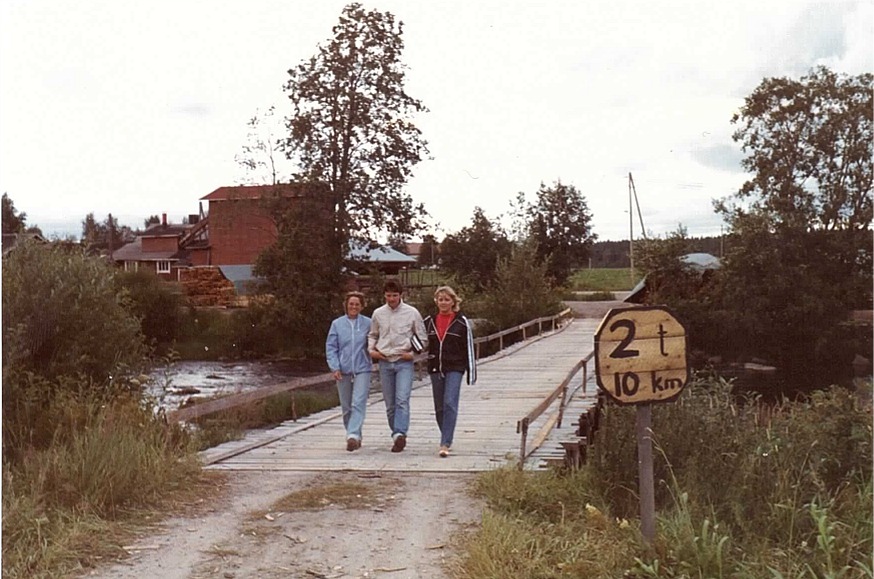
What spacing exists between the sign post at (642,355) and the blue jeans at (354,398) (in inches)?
165

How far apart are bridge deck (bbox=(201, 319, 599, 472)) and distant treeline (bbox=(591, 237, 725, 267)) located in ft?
78.8

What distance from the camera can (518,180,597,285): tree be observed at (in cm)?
4659

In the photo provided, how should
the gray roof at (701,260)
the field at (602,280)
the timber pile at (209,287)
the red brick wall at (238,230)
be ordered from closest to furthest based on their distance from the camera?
the timber pile at (209,287), the gray roof at (701,260), the red brick wall at (238,230), the field at (602,280)

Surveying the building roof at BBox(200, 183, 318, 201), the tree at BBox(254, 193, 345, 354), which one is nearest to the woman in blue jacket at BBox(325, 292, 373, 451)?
the tree at BBox(254, 193, 345, 354)

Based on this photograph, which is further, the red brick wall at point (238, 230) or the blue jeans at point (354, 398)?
the red brick wall at point (238, 230)

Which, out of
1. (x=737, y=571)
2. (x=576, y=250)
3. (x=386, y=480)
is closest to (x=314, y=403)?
(x=386, y=480)

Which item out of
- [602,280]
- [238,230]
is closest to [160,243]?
[238,230]

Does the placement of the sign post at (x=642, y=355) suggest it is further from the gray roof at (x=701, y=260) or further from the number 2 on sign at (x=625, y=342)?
the gray roof at (x=701, y=260)

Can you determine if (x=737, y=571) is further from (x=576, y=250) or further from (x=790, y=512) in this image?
(x=576, y=250)

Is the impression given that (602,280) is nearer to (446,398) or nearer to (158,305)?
(158,305)

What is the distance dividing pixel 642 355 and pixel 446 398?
3951 mm

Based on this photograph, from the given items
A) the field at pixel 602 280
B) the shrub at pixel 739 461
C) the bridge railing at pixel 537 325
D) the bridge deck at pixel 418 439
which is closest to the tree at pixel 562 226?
the field at pixel 602 280

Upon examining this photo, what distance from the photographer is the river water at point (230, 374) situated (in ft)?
87.6

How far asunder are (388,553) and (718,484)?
7.14ft
